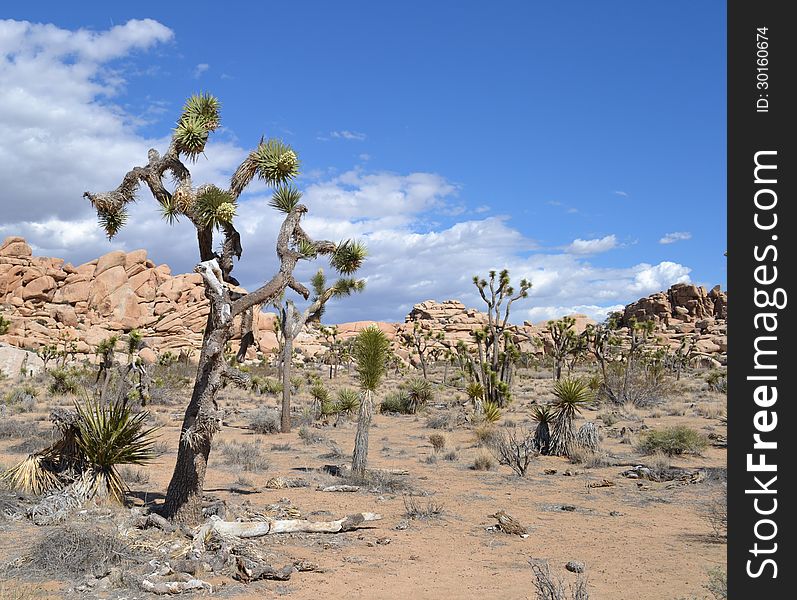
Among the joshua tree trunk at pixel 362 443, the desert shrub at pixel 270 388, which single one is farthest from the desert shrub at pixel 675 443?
the desert shrub at pixel 270 388

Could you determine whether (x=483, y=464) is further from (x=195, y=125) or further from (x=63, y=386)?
(x=63, y=386)

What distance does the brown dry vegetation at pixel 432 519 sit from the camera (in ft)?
20.9

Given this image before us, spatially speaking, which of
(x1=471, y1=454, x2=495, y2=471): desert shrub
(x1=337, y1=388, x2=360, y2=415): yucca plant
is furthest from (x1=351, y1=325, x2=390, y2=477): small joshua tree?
(x1=337, y1=388, x2=360, y2=415): yucca plant

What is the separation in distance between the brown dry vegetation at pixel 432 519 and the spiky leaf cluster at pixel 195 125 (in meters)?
5.07

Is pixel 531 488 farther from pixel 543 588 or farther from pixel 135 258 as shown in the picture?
pixel 135 258

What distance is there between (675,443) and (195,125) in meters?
12.8

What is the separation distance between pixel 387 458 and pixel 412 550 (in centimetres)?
762

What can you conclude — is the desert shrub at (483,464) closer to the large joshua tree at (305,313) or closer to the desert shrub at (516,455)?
the desert shrub at (516,455)

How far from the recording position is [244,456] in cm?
1405

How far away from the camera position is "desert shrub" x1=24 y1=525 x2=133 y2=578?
6.23m

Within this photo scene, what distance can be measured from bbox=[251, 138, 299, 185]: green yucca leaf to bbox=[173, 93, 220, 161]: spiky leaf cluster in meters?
0.78

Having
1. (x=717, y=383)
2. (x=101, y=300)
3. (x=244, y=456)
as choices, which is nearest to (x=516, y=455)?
(x=244, y=456)

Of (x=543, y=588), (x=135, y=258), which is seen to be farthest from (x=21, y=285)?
(x=543, y=588)

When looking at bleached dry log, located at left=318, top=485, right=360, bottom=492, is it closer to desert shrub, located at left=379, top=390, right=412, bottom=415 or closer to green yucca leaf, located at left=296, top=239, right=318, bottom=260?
green yucca leaf, located at left=296, top=239, right=318, bottom=260
